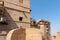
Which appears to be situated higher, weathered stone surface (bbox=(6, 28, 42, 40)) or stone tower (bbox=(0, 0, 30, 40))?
stone tower (bbox=(0, 0, 30, 40))

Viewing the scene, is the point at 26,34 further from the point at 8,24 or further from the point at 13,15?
the point at 13,15

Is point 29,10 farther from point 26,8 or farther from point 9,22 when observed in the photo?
point 9,22

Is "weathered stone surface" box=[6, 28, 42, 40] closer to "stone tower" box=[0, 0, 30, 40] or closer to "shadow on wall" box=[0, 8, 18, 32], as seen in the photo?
"stone tower" box=[0, 0, 30, 40]

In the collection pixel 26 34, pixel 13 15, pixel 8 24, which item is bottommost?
pixel 26 34

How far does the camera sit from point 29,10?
19266mm

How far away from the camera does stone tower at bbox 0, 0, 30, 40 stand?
635 inches

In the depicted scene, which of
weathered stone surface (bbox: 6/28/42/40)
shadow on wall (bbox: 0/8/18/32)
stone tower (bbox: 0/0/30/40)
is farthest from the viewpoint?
shadow on wall (bbox: 0/8/18/32)

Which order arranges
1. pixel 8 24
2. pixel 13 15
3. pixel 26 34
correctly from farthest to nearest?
pixel 13 15
pixel 8 24
pixel 26 34

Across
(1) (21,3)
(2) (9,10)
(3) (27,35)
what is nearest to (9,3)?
(2) (9,10)

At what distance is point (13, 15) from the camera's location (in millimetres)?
17484

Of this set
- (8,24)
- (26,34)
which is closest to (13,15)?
(8,24)

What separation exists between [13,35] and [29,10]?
1123cm

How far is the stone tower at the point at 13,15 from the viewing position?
16.1 meters

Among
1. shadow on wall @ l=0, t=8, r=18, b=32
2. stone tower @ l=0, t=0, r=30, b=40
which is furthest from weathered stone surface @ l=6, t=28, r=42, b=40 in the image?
shadow on wall @ l=0, t=8, r=18, b=32
